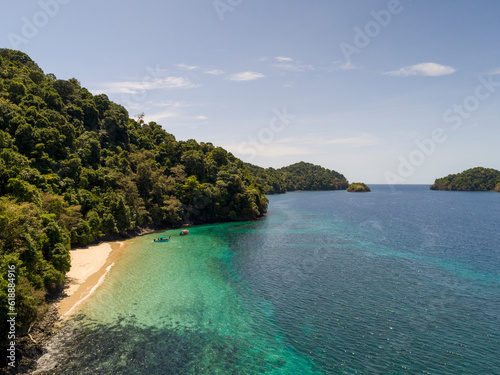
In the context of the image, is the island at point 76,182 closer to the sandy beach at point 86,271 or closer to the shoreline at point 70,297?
the shoreline at point 70,297

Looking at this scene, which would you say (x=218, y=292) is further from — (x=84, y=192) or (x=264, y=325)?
(x=84, y=192)

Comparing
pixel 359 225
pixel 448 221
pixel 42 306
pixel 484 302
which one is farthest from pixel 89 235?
pixel 448 221

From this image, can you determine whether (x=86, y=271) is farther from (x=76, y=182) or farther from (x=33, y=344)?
(x=76, y=182)

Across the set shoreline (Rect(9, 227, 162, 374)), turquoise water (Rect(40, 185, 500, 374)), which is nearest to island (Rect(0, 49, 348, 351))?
shoreline (Rect(9, 227, 162, 374))

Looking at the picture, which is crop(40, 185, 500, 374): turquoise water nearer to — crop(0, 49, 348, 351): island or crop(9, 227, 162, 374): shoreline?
crop(9, 227, 162, 374): shoreline

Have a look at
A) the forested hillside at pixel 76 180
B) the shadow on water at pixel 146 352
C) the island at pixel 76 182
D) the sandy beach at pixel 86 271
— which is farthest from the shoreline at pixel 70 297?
the forested hillside at pixel 76 180

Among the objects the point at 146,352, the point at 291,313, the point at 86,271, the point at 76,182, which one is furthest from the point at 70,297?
the point at 76,182

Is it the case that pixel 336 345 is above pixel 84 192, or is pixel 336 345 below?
below
